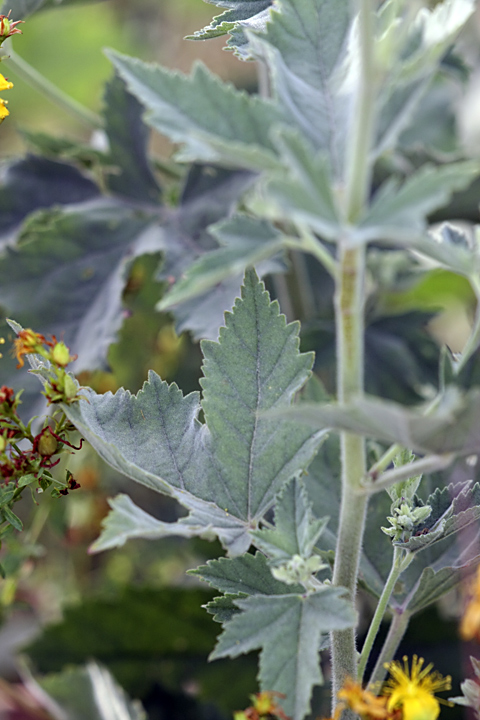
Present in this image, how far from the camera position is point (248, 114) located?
35 centimetres

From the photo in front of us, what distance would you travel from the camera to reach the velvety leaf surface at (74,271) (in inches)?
28.8

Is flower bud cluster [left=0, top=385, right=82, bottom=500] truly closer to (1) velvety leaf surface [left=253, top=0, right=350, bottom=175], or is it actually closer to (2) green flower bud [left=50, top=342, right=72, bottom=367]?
(2) green flower bud [left=50, top=342, right=72, bottom=367]

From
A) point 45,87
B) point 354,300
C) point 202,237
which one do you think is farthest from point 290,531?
point 45,87

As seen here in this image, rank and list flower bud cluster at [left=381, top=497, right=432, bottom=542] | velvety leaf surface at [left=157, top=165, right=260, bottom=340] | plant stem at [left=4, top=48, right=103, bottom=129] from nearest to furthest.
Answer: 1. flower bud cluster at [left=381, top=497, right=432, bottom=542]
2. velvety leaf surface at [left=157, top=165, right=260, bottom=340]
3. plant stem at [left=4, top=48, right=103, bottom=129]

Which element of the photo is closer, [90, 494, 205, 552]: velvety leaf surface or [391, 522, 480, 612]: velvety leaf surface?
[90, 494, 205, 552]: velvety leaf surface

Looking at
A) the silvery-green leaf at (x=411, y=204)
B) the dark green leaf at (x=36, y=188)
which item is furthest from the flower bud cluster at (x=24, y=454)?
the dark green leaf at (x=36, y=188)

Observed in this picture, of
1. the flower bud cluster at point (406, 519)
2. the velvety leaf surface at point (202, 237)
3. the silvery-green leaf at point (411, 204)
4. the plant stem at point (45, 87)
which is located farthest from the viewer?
the plant stem at point (45, 87)

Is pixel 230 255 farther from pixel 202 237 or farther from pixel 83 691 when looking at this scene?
pixel 83 691

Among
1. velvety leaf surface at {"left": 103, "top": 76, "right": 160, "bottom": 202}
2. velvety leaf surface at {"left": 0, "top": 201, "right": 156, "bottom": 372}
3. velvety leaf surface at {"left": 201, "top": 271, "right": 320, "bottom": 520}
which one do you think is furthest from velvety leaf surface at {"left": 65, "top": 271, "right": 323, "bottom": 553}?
velvety leaf surface at {"left": 103, "top": 76, "right": 160, "bottom": 202}

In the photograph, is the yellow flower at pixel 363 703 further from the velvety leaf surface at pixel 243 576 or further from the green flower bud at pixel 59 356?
the green flower bud at pixel 59 356

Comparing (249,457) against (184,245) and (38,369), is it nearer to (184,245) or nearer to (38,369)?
(38,369)

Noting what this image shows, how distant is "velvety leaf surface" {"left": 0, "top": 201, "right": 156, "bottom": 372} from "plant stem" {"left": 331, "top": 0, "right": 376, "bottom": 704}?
1.21 feet

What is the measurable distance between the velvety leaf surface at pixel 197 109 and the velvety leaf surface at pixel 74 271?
0.38 metres

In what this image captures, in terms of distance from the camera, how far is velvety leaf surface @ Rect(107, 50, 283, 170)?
335 millimetres
